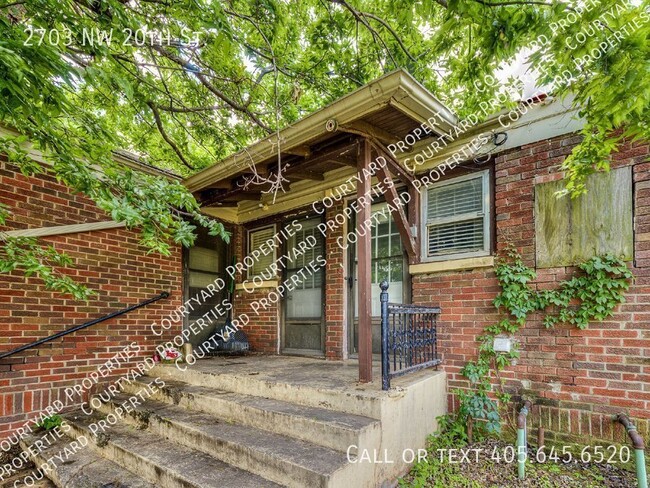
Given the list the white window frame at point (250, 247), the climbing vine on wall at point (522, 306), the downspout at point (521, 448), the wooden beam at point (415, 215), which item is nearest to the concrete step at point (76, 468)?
the downspout at point (521, 448)

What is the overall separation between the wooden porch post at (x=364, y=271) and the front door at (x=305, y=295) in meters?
1.93

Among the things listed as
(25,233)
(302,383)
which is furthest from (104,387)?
(302,383)

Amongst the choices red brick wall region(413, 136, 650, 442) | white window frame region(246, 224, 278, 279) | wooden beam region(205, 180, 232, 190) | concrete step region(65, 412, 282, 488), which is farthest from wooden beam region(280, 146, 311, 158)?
concrete step region(65, 412, 282, 488)

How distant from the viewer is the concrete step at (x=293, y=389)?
2.57 metres

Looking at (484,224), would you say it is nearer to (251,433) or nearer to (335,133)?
(335,133)

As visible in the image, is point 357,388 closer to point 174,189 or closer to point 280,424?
point 280,424

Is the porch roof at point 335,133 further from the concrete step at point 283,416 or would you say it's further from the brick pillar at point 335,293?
the concrete step at point 283,416

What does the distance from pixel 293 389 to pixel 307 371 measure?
0.74 m

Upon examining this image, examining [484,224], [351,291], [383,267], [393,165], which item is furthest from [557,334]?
[351,291]

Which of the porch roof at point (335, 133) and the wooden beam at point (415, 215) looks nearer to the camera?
the porch roof at point (335, 133)

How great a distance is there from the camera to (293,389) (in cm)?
297

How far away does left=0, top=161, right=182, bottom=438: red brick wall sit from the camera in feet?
11.3

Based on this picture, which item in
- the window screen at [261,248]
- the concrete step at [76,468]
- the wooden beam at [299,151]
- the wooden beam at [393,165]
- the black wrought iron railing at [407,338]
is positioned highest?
the wooden beam at [299,151]

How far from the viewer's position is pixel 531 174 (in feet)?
10.8
